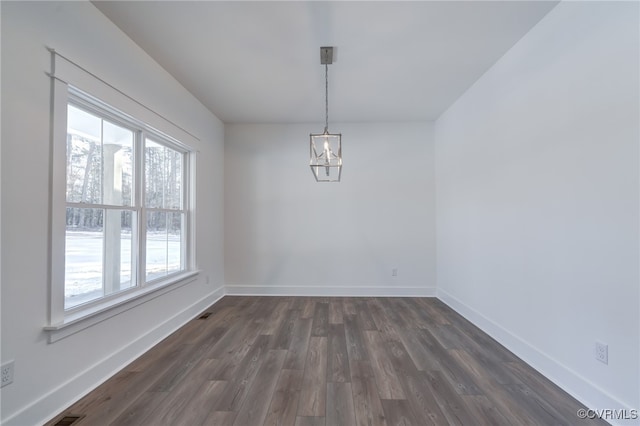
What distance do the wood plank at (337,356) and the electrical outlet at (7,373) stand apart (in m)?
1.90

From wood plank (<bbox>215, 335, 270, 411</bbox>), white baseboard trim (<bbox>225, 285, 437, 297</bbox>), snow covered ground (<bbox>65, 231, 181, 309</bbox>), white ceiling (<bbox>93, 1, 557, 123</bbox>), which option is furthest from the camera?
white baseboard trim (<bbox>225, 285, 437, 297</bbox>)

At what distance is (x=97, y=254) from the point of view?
2104mm

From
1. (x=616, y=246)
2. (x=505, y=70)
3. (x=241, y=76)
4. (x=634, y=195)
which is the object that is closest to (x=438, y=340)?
(x=616, y=246)

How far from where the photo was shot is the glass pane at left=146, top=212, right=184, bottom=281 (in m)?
2.76

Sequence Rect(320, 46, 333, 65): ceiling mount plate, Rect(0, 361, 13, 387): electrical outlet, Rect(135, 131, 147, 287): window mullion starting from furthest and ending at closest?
Rect(135, 131, 147, 287): window mullion
Rect(320, 46, 333, 65): ceiling mount plate
Rect(0, 361, 13, 387): electrical outlet

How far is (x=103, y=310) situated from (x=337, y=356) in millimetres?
1931

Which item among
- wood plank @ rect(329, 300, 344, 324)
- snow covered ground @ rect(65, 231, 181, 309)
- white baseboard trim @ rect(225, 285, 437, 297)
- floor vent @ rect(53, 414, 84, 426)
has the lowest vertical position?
wood plank @ rect(329, 300, 344, 324)

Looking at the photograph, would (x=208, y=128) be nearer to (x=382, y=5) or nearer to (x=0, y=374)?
(x=382, y=5)

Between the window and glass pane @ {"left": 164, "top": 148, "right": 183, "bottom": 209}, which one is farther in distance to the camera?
glass pane @ {"left": 164, "top": 148, "right": 183, "bottom": 209}

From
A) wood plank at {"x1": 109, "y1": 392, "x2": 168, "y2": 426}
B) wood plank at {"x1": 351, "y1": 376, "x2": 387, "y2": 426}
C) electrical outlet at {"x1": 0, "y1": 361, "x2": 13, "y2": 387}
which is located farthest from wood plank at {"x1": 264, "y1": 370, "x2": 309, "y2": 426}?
electrical outlet at {"x1": 0, "y1": 361, "x2": 13, "y2": 387}

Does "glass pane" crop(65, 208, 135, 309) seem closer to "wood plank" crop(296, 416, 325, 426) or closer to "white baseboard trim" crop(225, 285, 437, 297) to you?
"wood plank" crop(296, 416, 325, 426)

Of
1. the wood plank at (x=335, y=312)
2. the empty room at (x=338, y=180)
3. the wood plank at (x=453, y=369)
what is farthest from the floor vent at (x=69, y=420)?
the wood plank at (x=453, y=369)

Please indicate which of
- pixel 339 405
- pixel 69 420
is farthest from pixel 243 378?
pixel 69 420

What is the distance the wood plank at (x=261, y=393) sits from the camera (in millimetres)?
1646
